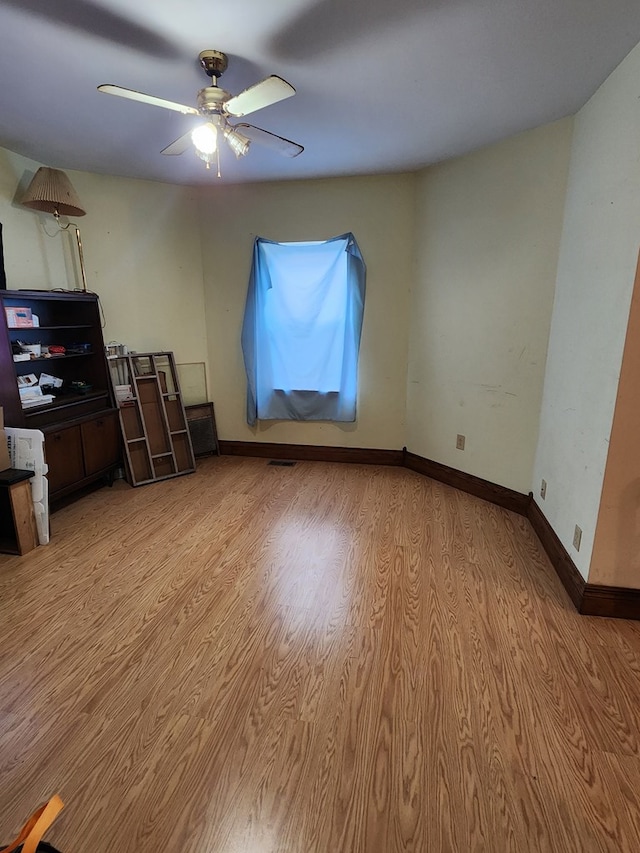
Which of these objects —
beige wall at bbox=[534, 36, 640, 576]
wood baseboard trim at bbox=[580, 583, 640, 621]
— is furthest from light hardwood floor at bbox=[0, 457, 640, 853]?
beige wall at bbox=[534, 36, 640, 576]

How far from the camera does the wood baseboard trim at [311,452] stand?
13.4 feet

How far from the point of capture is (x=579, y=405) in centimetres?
221

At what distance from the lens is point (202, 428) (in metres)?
4.25

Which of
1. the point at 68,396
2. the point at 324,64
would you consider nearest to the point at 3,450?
the point at 68,396

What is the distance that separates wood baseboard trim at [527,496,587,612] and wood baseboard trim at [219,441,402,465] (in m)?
1.45

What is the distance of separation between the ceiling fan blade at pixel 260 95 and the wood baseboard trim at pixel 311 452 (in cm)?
285

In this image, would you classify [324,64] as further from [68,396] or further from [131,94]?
[68,396]

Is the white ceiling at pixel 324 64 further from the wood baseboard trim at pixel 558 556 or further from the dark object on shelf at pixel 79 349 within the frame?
the wood baseboard trim at pixel 558 556

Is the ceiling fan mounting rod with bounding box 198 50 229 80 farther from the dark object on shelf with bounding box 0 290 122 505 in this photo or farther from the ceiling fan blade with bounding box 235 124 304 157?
the dark object on shelf with bounding box 0 290 122 505

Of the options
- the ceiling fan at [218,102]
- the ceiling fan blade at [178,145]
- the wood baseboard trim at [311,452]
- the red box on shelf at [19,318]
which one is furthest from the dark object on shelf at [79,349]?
the ceiling fan at [218,102]

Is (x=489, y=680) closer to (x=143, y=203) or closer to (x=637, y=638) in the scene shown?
(x=637, y=638)

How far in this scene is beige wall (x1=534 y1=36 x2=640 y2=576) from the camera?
6.05 feet

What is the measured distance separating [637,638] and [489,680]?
787 millimetres

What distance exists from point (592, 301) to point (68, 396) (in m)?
3.55
